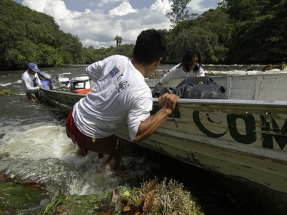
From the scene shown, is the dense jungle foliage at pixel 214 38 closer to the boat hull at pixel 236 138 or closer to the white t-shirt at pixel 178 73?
the white t-shirt at pixel 178 73

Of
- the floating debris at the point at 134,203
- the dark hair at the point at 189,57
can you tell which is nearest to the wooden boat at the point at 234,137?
the floating debris at the point at 134,203

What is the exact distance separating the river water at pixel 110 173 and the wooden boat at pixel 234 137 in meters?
0.41

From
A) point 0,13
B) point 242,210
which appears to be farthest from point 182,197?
point 0,13

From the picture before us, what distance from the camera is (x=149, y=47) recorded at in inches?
81.4

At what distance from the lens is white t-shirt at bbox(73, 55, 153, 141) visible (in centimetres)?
194

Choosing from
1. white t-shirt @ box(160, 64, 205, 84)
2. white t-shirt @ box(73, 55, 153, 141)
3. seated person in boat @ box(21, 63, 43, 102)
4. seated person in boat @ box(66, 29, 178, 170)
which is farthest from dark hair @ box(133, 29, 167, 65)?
seated person in boat @ box(21, 63, 43, 102)

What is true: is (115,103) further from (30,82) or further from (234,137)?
(30,82)

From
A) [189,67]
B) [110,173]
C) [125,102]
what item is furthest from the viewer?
[189,67]

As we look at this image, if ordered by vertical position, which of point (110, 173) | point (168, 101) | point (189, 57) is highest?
point (189, 57)

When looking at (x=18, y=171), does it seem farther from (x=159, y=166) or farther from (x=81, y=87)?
(x=81, y=87)

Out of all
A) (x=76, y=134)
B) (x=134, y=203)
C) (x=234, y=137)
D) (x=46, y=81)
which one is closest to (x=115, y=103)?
(x=76, y=134)

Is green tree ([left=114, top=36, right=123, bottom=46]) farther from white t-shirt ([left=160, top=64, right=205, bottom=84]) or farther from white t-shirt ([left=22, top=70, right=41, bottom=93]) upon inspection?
white t-shirt ([left=160, top=64, right=205, bottom=84])

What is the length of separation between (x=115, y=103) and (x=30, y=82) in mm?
7540

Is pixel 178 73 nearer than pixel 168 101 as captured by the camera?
No
